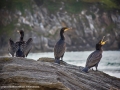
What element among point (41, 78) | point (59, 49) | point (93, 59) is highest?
point (59, 49)

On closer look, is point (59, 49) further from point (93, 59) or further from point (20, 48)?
point (93, 59)

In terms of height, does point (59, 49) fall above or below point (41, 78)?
above

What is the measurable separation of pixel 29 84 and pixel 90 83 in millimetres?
4024

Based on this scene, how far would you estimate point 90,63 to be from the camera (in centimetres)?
2541

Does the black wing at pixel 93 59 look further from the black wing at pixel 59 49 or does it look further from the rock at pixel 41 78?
the black wing at pixel 59 49

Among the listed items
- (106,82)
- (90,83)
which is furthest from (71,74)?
(106,82)

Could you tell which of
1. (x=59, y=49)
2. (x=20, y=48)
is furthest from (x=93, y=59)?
(x=20, y=48)

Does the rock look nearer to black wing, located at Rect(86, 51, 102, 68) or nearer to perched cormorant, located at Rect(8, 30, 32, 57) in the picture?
black wing, located at Rect(86, 51, 102, 68)

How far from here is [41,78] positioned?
19.4 meters

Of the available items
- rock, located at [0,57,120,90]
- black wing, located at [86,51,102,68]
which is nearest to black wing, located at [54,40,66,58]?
black wing, located at [86,51,102,68]

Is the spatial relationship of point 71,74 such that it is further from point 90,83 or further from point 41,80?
point 41,80

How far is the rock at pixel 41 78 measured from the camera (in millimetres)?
19016

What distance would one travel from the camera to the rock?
1902 cm

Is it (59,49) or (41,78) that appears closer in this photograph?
(41,78)
